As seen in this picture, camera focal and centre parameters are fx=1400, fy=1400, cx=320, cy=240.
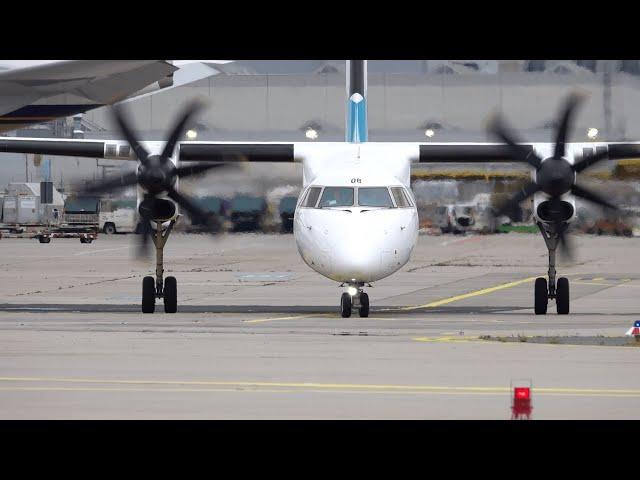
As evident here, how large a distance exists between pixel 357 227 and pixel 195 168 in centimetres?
564

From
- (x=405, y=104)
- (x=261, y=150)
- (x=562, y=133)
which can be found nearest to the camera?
(x=562, y=133)

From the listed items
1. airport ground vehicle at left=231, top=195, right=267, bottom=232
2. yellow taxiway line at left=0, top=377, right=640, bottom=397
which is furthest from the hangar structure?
yellow taxiway line at left=0, top=377, right=640, bottom=397

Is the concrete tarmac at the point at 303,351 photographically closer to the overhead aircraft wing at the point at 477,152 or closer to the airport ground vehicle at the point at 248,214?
the airport ground vehicle at the point at 248,214

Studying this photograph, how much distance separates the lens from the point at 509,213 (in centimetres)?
2720

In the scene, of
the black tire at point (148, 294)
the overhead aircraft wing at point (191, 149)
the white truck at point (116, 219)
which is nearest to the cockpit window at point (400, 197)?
the overhead aircraft wing at point (191, 149)

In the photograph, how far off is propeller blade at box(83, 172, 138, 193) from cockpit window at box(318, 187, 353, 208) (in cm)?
464

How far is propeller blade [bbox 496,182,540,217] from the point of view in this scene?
2689cm

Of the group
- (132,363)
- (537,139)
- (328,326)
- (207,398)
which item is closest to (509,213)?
(328,326)

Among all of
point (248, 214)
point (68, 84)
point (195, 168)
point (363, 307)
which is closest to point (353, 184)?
point (363, 307)

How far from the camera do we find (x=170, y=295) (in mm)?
26719

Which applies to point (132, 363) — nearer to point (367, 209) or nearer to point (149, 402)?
point (149, 402)

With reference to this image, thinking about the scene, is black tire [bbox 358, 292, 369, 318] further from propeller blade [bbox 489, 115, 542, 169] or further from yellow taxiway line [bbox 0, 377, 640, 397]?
yellow taxiway line [bbox 0, 377, 640, 397]

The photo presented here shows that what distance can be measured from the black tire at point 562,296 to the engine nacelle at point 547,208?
1.19 meters

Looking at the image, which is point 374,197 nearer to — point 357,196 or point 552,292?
point 357,196
